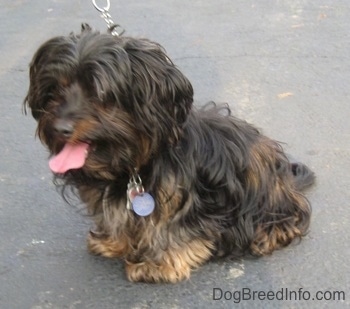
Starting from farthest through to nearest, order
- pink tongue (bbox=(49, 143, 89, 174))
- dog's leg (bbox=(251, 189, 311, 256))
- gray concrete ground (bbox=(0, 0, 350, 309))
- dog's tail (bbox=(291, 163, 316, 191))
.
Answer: dog's tail (bbox=(291, 163, 316, 191)) → dog's leg (bbox=(251, 189, 311, 256)) → gray concrete ground (bbox=(0, 0, 350, 309)) → pink tongue (bbox=(49, 143, 89, 174))

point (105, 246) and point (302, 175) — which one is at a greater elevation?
point (302, 175)

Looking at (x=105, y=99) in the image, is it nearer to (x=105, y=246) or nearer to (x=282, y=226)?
(x=105, y=246)

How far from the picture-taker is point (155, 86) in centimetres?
278

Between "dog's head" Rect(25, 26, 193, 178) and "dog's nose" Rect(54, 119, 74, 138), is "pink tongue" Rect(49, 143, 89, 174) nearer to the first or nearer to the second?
"dog's head" Rect(25, 26, 193, 178)

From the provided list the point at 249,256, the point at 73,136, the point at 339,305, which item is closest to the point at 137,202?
the point at 73,136

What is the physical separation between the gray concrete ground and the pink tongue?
81 centimetres

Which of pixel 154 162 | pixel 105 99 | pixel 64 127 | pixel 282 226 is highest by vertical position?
pixel 105 99

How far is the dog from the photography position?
9.07 feet

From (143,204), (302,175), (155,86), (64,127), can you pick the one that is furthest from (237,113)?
(64,127)

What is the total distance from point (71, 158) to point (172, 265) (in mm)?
852

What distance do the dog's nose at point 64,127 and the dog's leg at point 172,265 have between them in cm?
93

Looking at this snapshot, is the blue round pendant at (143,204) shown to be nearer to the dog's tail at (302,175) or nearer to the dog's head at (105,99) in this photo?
the dog's head at (105,99)

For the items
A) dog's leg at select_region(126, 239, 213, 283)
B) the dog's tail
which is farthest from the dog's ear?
the dog's tail

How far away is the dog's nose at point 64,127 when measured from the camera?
2.74 meters
